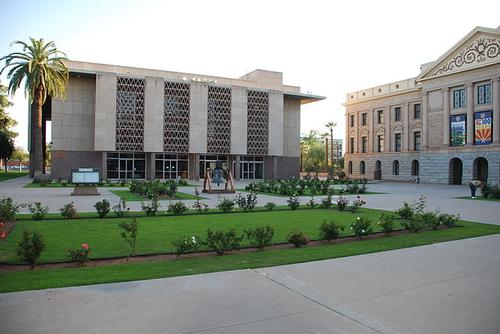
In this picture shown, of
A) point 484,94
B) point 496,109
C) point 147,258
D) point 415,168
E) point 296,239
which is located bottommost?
point 147,258

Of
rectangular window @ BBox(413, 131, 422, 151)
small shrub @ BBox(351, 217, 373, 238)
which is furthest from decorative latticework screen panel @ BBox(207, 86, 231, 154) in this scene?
small shrub @ BBox(351, 217, 373, 238)

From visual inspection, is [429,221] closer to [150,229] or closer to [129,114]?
[150,229]

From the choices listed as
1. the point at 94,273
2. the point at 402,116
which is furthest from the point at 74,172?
the point at 402,116

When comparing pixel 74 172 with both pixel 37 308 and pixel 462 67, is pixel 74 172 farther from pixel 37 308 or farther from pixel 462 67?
pixel 462 67

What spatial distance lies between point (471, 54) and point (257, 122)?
27.3 meters

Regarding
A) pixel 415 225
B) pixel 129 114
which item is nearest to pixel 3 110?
pixel 129 114

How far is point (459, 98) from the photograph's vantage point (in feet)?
163

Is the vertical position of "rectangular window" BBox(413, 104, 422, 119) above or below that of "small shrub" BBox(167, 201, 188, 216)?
above

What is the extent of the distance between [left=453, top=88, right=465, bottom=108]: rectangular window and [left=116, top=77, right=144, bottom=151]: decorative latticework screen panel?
3890 centimetres

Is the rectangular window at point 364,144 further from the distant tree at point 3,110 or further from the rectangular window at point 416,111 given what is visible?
the distant tree at point 3,110

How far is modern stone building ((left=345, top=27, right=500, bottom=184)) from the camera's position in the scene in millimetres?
45812

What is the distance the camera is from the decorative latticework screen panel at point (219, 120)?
52.1 m

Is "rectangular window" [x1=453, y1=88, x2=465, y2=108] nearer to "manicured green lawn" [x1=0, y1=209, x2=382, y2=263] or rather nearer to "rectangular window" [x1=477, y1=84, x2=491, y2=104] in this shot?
"rectangular window" [x1=477, y1=84, x2=491, y2=104]

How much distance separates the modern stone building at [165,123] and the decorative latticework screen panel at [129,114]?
0.37ft
